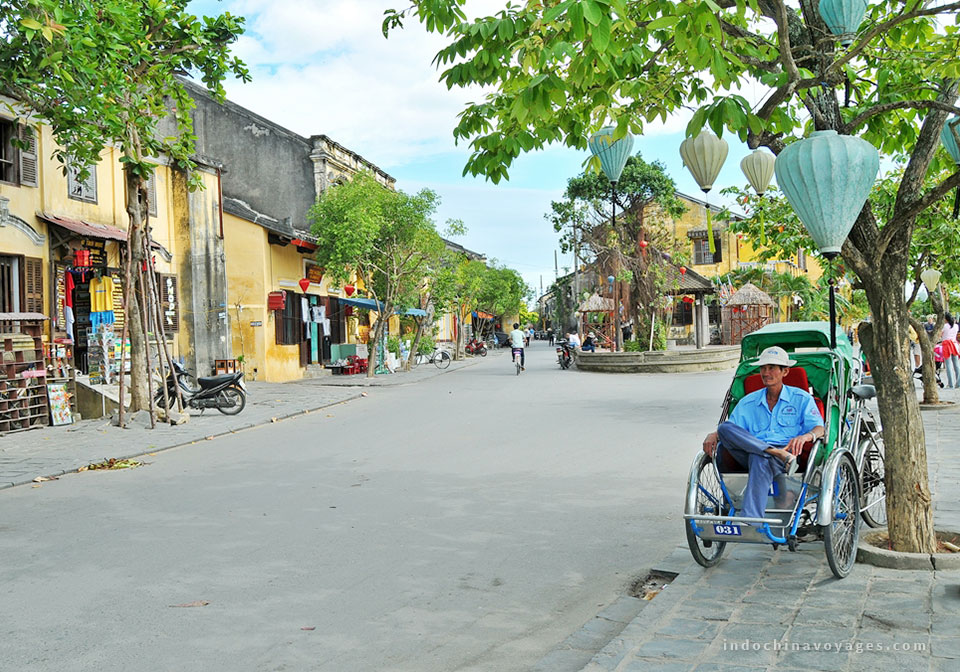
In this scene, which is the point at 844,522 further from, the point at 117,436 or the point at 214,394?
the point at 214,394

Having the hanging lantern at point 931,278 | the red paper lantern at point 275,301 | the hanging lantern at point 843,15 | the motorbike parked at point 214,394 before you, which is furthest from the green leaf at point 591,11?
the red paper lantern at point 275,301

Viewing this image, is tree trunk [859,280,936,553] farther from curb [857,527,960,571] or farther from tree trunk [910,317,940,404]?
tree trunk [910,317,940,404]

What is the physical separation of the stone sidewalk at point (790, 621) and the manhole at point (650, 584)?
0.06 meters

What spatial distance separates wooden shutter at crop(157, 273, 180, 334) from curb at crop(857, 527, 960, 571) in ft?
56.5

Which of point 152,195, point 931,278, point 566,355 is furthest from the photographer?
point 566,355

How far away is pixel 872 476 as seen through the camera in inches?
233

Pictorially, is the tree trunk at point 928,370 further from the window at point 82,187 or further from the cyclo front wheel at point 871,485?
the window at point 82,187

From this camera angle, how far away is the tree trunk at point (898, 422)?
489cm

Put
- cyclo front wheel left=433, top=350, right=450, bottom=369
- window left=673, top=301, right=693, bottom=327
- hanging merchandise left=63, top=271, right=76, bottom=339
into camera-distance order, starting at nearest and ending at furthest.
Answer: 1. hanging merchandise left=63, top=271, right=76, bottom=339
2. cyclo front wheel left=433, top=350, right=450, bottom=369
3. window left=673, top=301, right=693, bottom=327

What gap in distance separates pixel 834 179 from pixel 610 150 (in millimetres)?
3106

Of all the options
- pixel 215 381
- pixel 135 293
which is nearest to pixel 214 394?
pixel 215 381

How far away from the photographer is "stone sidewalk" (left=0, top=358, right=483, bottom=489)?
10.1 meters

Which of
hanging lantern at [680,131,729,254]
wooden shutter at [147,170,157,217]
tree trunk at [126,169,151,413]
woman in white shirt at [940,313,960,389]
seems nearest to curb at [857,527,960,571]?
hanging lantern at [680,131,729,254]

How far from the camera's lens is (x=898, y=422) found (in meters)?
5.00
